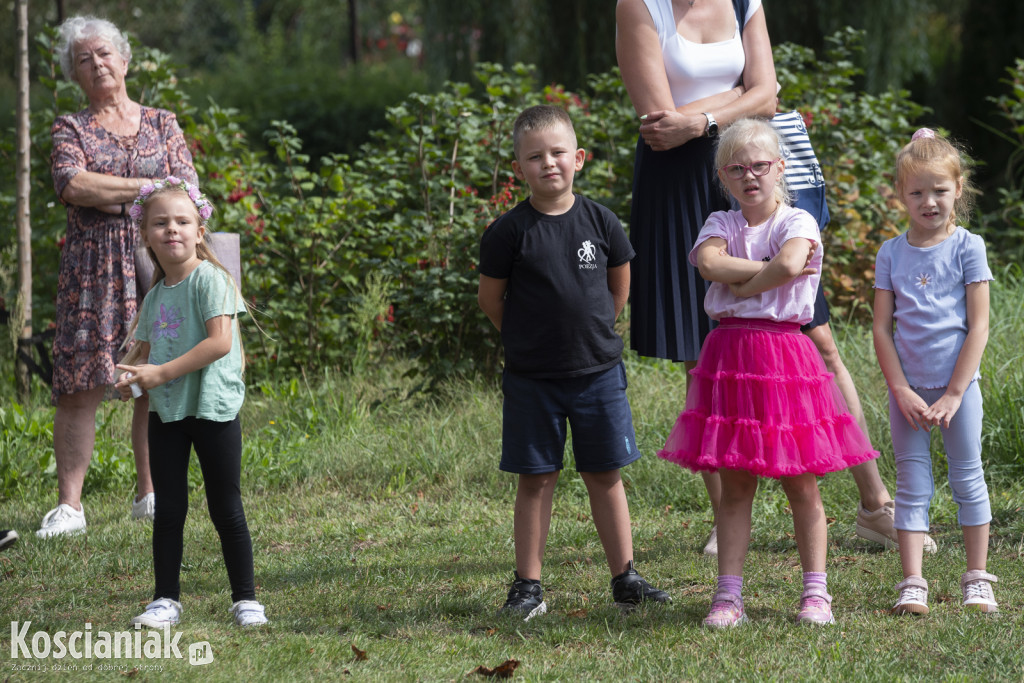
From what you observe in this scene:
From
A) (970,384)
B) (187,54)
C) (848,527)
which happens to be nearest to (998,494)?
(848,527)

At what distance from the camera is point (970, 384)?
312 cm

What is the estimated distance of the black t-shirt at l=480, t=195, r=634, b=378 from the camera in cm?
314

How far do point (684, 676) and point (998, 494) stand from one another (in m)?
2.25

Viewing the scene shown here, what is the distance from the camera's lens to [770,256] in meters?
3.03

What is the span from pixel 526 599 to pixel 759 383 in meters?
0.99

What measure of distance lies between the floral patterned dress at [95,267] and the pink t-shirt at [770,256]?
243 centimetres

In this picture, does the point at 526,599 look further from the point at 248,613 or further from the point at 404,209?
the point at 404,209

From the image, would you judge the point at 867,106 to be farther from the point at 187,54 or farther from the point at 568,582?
the point at 187,54

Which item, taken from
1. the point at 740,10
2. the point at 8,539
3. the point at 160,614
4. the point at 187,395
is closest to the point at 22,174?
the point at 8,539

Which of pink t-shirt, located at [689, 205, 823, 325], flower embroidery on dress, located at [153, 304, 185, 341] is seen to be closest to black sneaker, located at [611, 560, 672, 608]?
pink t-shirt, located at [689, 205, 823, 325]

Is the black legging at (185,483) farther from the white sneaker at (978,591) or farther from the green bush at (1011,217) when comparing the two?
the green bush at (1011,217)

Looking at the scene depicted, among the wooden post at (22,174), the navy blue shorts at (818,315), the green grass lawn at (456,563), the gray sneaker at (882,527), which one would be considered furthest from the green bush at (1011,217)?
the wooden post at (22,174)

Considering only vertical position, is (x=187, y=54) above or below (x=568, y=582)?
above

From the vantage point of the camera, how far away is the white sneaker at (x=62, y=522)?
4.23m
